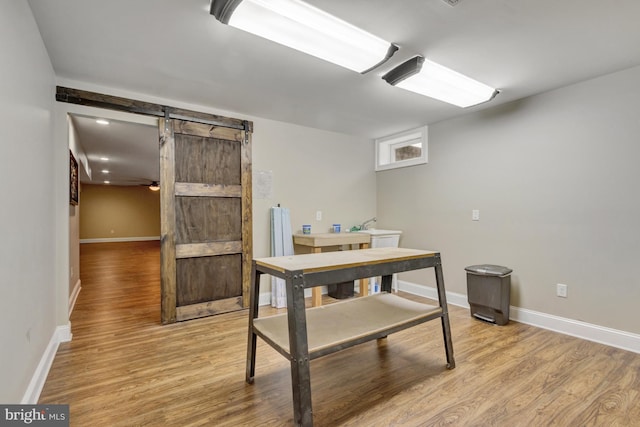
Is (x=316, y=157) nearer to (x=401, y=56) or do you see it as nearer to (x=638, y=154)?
(x=401, y=56)

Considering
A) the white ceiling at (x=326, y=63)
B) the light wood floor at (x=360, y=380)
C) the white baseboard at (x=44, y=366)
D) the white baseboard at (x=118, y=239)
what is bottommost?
the light wood floor at (x=360, y=380)

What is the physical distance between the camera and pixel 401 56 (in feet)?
7.59

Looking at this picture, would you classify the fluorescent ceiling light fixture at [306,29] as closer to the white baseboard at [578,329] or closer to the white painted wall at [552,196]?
the white painted wall at [552,196]

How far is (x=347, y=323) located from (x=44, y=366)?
2090 millimetres

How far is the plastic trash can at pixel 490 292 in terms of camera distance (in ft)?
10.1

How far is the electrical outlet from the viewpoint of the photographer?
2.93m

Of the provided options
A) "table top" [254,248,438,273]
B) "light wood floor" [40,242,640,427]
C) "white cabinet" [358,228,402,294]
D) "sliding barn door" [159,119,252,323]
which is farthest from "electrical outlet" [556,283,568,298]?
"sliding barn door" [159,119,252,323]

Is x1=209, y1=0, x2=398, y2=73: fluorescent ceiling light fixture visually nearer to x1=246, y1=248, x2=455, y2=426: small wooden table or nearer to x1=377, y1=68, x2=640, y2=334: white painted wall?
x1=246, y1=248, x2=455, y2=426: small wooden table

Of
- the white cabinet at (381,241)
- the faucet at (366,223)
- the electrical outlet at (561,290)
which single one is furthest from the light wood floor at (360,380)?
the faucet at (366,223)

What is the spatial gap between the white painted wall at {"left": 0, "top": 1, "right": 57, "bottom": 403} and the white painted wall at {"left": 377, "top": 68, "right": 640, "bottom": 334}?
156 inches

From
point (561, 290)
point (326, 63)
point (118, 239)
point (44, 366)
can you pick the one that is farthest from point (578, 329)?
point (118, 239)

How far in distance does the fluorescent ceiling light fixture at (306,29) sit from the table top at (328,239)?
1.99 metres

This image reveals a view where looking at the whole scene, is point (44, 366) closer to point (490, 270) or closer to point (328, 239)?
point (328, 239)

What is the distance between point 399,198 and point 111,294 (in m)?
4.34
